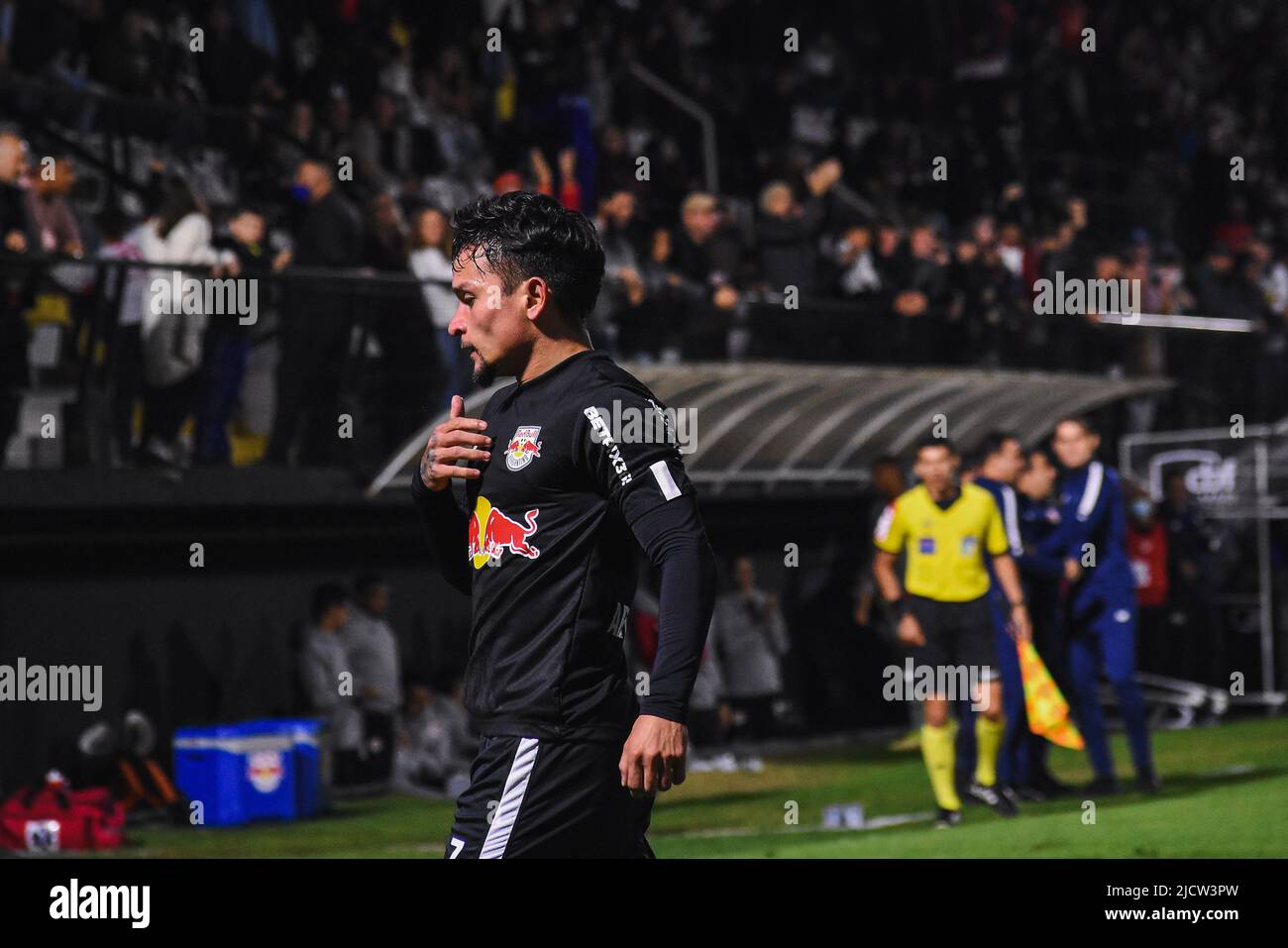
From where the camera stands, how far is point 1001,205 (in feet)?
75.8

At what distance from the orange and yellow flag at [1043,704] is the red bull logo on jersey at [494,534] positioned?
7788 millimetres

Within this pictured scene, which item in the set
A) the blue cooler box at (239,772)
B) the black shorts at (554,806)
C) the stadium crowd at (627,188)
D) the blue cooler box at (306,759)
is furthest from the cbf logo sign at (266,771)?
the black shorts at (554,806)

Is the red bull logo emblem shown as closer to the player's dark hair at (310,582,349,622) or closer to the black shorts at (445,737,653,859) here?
the black shorts at (445,737,653,859)

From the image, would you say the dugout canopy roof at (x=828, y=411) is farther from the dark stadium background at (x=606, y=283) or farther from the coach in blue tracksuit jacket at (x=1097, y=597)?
the coach in blue tracksuit jacket at (x=1097, y=597)

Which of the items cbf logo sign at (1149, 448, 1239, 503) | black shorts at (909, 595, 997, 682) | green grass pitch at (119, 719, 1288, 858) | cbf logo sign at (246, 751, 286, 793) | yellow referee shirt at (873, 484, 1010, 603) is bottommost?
green grass pitch at (119, 719, 1288, 858)

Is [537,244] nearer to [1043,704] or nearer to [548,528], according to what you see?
[548,528]

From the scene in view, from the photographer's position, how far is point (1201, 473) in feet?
64.4

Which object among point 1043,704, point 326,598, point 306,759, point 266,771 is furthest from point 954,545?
point 326,598

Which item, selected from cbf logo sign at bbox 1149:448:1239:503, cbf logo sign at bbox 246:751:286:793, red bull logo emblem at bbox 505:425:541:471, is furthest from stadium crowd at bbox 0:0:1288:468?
red bull logo emblem at bbox 505:425:541:471

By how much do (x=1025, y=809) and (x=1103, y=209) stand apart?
15.6 meters

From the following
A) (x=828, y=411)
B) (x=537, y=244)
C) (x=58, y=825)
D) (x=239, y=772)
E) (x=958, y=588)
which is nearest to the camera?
(x=537, y=244)

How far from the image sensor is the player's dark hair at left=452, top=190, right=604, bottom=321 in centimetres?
448

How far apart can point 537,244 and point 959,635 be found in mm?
7569

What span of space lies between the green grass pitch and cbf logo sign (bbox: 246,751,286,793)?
1.02 ft
